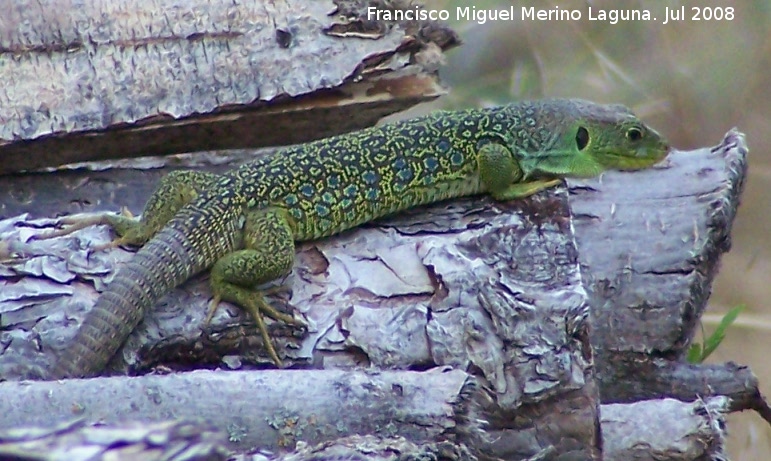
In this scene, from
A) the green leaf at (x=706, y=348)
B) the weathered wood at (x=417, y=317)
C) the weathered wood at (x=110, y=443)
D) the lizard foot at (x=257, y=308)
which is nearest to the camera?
the weathered wood at (x=110, y=443)

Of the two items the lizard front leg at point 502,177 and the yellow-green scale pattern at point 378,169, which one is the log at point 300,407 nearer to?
the yellow-green scale pattern at point 378,169

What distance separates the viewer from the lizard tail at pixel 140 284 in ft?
7.52

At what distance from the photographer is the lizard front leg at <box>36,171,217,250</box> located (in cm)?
274

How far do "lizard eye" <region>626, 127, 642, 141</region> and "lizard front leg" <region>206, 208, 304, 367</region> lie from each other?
137 centimetres

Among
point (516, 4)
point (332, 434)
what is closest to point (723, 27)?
point (516, 4)

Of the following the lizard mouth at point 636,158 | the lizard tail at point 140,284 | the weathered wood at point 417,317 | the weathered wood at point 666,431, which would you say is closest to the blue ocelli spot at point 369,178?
the weathered wood at point 417,317

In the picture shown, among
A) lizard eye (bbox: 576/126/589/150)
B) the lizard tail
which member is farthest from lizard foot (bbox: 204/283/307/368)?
lizard eye (bbox: 576/126/589/150)

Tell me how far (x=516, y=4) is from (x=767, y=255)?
6.20 feet

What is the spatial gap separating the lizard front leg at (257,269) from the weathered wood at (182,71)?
60cm

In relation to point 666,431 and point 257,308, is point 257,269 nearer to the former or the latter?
point 257,308

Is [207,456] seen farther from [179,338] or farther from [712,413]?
[712,413]

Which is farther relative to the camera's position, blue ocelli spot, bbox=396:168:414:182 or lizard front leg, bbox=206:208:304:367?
blue ocelli spot, bbox=396:168:414:182

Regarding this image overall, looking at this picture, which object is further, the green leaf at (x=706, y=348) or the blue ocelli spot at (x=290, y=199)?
the green leaf at (x=706, y=348)

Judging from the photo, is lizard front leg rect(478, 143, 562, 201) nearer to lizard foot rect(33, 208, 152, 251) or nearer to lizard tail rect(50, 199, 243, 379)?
lizard tail rect(50, 199, 243, 379)
